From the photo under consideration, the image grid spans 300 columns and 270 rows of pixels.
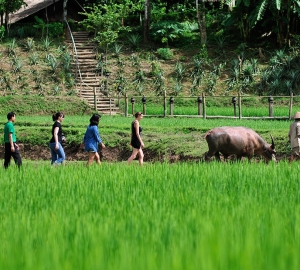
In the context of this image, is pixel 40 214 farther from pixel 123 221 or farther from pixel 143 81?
pixel 143 81

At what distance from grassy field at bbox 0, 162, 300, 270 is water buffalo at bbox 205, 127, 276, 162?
17.7ft

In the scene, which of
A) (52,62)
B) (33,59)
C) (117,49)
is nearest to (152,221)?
(52,62)

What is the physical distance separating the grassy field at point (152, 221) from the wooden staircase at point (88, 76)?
74.2ft

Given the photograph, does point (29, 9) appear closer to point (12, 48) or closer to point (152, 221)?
point (12, 48)

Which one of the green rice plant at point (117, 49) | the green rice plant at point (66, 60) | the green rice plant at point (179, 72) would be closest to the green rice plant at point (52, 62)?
the green rice plant at point (66, 60)

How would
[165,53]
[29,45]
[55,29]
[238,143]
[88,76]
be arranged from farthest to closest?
[55,29] < [29,45] < [165,53] < [88,76] < [238,143]

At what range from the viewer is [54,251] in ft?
15.3

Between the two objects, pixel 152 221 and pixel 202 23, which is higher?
pixel 202 23

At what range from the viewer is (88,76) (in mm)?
37375

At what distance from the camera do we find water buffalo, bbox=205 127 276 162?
16.1 metres

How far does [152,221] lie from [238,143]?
10337 mm

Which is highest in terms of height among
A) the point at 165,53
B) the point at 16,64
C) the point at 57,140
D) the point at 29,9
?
the point at 29,9

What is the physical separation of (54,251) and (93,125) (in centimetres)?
1009

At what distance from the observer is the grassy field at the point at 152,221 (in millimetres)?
4355
